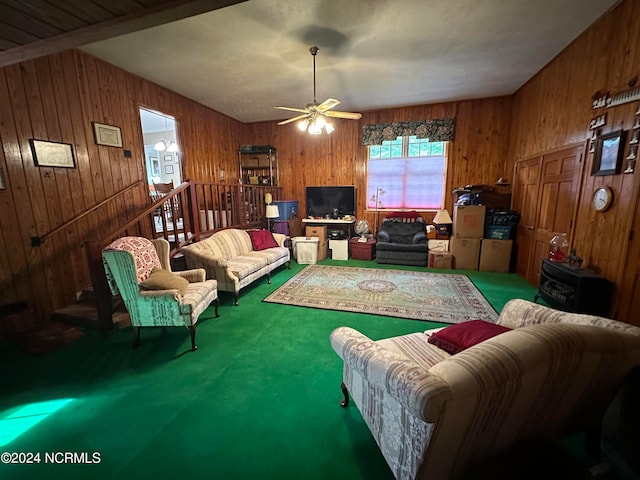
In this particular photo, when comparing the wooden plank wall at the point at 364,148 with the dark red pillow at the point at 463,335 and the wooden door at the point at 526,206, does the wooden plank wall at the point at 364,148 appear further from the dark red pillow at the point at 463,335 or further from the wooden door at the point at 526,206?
the dark red pillow at the point at 463,335

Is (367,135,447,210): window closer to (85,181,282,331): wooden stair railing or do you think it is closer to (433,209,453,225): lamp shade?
(433,209,453,225): lamp shade

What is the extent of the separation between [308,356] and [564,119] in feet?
13.3

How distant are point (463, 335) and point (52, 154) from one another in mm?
4203

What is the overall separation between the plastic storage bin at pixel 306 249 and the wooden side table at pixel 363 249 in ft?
2.71

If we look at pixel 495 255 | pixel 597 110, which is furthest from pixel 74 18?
pixel 495 255

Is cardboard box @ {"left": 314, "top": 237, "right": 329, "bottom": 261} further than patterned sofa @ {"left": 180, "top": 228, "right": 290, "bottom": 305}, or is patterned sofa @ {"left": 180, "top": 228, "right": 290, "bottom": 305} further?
cardboard box @ {"left": 314, "top": 237, "right": 329, "bottom": 261}

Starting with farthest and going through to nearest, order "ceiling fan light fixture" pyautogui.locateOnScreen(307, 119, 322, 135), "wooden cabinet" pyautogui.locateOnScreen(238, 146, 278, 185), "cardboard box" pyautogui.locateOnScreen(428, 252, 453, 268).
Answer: "wooden cabinet" pyautogui.locateOnScreen(238, 146, 278, 185) < "cardboard box" pyautogui.locateOnScreen(428, 252, 453, 268) < "ceiling fan light fixture" pyautogui.locateOnScreen(307, 119, 322, 135)

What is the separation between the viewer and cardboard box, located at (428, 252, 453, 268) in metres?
4.79

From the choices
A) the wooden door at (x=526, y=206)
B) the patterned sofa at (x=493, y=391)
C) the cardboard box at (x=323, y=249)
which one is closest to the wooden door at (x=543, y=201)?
the wooden door at (x=526, y=206)

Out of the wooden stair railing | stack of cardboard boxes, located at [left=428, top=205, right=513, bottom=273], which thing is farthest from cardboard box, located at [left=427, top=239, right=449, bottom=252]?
the wooden stair railing

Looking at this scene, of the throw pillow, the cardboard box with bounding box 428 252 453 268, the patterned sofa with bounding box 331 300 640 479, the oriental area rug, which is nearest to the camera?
the patterned sofa with bounding box 331 300 640 479

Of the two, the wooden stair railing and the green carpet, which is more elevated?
the wooden stair railing

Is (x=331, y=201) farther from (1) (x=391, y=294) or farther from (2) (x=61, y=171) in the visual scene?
(2) (x=61, y=171)

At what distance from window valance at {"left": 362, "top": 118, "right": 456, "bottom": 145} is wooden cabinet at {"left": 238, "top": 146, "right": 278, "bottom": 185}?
2.11 metres
